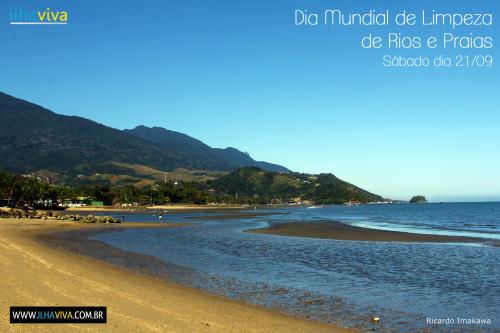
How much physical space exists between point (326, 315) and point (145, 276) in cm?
1138

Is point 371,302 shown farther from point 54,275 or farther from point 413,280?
point 54,275

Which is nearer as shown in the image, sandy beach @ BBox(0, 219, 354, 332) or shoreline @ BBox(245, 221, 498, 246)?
sandy beach @ BBox(0, 219, 354, 332)

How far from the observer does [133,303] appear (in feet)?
53.4

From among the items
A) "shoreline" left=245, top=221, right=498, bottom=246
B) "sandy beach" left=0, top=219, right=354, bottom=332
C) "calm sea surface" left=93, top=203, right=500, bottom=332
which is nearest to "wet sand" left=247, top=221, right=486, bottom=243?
"shoreline" left=245, top=221, right=498, bottom=246

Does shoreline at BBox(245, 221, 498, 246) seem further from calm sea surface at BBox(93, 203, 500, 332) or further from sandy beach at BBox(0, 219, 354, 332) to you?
sandy beach at BBox(0, 219, 354, 332)

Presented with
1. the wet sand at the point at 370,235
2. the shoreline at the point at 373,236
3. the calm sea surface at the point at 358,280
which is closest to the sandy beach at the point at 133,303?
the calm sea surface at the point at 358,280

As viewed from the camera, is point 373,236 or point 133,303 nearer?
point 133,303

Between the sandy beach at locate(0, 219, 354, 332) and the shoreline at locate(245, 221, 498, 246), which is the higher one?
the sandy beach at locate(0, 219, 354, 332)

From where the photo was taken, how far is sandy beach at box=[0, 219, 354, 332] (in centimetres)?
1326

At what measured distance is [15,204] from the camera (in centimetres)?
14700

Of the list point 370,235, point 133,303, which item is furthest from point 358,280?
point 370,235

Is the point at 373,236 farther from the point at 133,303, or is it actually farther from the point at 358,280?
the point at 133,303

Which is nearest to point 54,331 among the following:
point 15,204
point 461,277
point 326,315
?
point 326,315

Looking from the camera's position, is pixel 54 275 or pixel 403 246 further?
pixel 403 246
